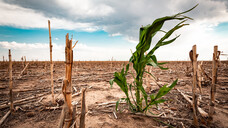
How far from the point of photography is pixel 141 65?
81.6 inches

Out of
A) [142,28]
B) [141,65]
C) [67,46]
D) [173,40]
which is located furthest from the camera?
[141,65]

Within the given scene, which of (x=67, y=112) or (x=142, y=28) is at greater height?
(x=142, y=28)

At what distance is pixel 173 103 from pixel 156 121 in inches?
51.7

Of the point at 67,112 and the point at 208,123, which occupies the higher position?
the point at 67,112

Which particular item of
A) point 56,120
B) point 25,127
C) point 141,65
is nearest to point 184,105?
point 141,65

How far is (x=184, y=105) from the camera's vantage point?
9.70 feet

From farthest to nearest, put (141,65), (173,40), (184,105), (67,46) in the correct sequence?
(184,105) < (141,65) < (173,40) < (67,46)

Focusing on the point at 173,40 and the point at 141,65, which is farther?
the point at 141,65

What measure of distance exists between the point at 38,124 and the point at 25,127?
231mm

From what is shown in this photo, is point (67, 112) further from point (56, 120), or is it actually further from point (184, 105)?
point (184, 105)

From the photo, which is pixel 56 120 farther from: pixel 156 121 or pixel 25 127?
pixel 156 121

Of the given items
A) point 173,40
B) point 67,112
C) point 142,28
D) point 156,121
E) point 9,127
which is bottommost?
point 9,127

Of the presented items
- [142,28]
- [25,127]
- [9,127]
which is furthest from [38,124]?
[142,28]

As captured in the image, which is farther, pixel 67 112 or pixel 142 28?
pixel 142 28
